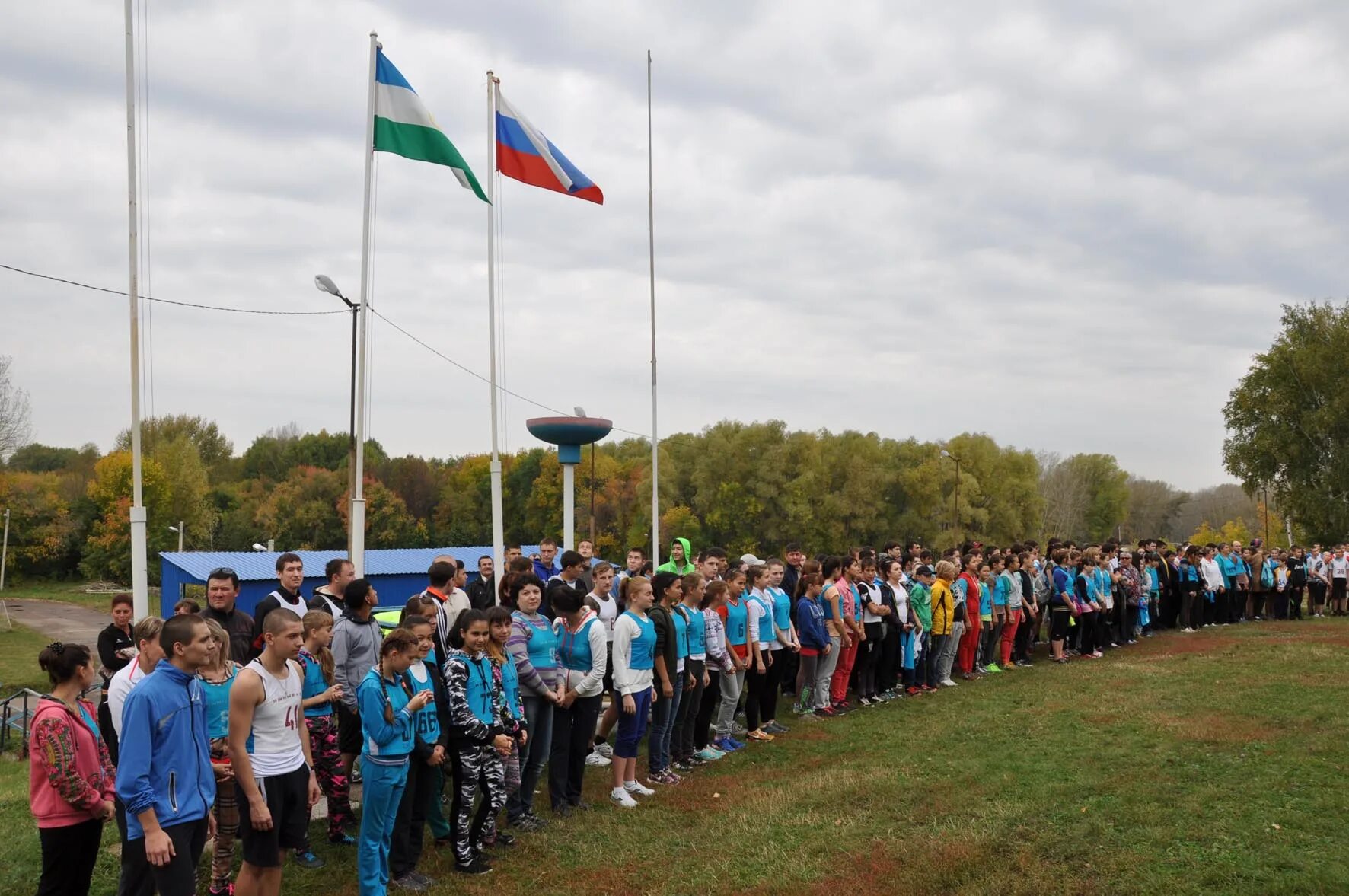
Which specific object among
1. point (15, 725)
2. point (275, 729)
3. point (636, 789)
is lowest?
point (15, 725)

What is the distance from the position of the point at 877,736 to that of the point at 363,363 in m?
7.33

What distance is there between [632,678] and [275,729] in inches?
142

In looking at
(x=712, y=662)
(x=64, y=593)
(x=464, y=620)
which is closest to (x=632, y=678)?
(x=712, y=662)

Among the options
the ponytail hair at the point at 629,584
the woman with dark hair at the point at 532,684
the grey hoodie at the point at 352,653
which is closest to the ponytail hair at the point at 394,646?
the grey hoodie at the point at 352,653

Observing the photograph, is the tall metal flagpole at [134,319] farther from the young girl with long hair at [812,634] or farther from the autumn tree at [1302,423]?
the autumn tree at [1302,423]

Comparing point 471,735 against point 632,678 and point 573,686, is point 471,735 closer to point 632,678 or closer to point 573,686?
point 573,686

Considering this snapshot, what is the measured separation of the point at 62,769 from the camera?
16.3 ft

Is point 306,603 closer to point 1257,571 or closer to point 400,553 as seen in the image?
point 1257,571

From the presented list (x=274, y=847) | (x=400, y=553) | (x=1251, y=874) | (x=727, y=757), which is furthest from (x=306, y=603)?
(x=400, y=553)

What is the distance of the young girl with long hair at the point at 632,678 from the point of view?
843cm

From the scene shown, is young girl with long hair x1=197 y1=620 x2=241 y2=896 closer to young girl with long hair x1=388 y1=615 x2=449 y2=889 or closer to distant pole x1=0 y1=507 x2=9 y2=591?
young girl with long hair x1=388 y1=615 x2=449 y2=889

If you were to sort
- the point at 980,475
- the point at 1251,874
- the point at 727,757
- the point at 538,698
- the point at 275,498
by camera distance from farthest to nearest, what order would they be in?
the point at 275,498 < the point at 980,475 < the point at 727,757 < the point at 538,698 < the point at 1251,874

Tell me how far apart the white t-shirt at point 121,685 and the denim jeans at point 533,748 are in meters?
2.83

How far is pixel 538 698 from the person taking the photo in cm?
786
